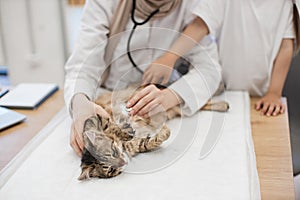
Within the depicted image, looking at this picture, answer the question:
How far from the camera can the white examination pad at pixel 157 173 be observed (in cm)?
69

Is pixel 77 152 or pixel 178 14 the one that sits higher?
pixel 178 14

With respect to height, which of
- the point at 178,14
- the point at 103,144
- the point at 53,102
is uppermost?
the point at 178,14

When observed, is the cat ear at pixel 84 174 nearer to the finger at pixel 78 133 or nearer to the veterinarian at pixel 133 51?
the finger at pixel 78 133

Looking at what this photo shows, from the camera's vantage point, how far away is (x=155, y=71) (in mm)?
990

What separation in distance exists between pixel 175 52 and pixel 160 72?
0.23 feet

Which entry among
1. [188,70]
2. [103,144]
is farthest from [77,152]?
[188,70]

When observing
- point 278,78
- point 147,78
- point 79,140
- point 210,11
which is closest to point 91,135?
point 79,140

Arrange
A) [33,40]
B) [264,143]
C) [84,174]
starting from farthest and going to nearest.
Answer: [33,40] → [264,143] → [84,174]

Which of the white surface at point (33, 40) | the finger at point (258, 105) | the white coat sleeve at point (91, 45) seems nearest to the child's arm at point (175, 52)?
the white coat sleeve at point (91, 45)

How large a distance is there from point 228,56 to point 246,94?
12 cm

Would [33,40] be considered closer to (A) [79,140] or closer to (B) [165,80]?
(B) [165,80]

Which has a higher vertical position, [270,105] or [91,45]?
[91,45]

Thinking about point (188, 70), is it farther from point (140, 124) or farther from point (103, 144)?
point (103, 144)

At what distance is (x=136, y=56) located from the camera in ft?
3.56
